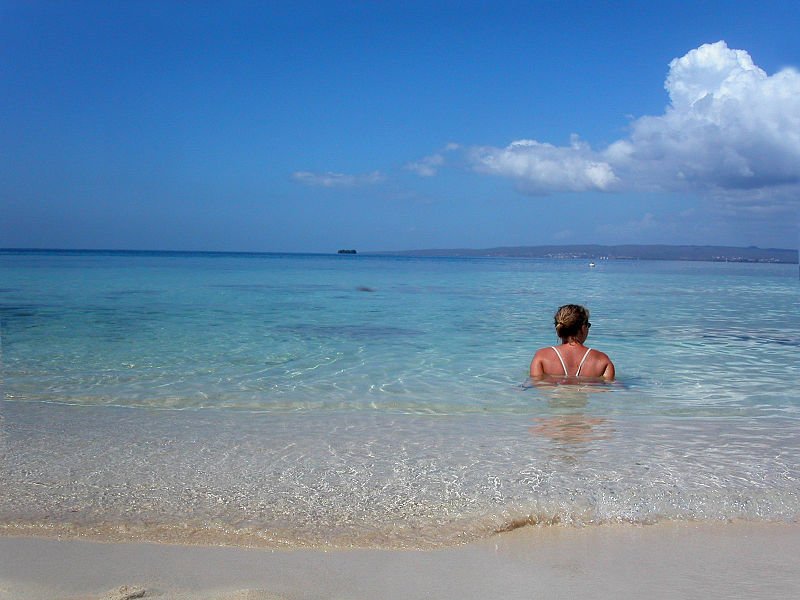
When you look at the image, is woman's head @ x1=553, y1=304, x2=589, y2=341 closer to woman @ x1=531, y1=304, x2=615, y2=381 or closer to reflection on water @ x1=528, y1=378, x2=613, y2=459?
woman @ x1=531, y1=304, x2=615, y2=381

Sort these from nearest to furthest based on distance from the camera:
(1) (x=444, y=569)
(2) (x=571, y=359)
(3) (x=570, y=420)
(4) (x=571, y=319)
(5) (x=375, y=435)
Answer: (1) (x=444, y=569)
(5) (x=375, y=435)
(3) (x=570, y=420)
(4) (x=571, y=319)
(2) (x=571, y=359)

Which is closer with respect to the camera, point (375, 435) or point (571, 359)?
point (375, 435)

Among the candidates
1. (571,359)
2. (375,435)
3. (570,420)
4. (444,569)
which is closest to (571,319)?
(571,359)

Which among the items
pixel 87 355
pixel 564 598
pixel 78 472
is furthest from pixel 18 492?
pixel 87 355

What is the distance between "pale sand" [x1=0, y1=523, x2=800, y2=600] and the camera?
315 cm

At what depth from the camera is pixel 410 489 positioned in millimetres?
4613

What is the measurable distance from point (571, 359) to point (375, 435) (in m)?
3.67

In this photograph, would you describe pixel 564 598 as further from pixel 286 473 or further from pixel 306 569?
pixel 286 473

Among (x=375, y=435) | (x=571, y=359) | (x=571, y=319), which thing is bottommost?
(x=375, y=435)

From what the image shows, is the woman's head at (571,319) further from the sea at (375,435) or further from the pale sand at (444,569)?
the pale sand at (444,569)

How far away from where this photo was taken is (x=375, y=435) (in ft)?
20.5

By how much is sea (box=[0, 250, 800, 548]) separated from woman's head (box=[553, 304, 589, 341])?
0.70 metres

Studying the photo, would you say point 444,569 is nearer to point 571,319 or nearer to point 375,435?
point 375,435

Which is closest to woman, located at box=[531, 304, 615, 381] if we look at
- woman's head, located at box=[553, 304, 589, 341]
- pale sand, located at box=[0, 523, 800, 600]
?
woman's head, located at box=[553, 304, 589, 341]
